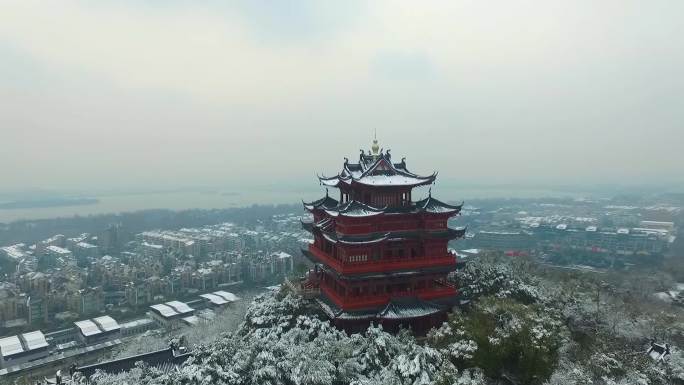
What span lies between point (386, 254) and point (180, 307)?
48.6 m

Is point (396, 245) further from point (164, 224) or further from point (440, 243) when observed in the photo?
point (164, 224)

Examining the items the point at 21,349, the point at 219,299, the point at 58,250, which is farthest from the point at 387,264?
the point at 58,250

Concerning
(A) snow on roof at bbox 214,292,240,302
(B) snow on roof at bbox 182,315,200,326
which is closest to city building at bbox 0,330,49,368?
(B) snow on roof at bbox 182,315,200,326

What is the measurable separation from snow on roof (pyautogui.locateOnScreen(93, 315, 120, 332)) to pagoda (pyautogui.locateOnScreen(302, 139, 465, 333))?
41167 mm

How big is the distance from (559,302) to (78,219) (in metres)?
175

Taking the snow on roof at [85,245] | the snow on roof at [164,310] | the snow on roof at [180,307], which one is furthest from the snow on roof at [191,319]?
the snow on roof at [85,245]

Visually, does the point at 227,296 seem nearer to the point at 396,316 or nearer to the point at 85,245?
the point at 396,316

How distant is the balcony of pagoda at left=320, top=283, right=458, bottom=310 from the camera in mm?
24678

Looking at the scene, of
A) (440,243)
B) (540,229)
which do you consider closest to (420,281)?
(440,243)

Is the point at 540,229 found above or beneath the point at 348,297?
beneath

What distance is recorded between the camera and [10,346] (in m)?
50.1

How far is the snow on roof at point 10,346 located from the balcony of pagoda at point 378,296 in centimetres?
4205

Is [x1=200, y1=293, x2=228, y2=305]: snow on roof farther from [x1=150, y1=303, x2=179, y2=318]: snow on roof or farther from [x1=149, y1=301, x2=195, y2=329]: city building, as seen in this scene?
[x1=150, y1=303, x2=179, y2=318]: snow on roof

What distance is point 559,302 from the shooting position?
2961cm
